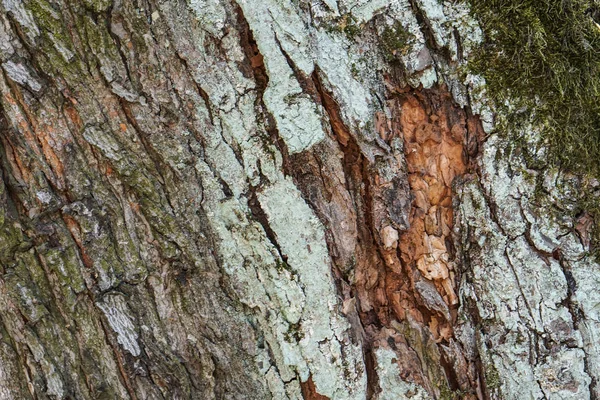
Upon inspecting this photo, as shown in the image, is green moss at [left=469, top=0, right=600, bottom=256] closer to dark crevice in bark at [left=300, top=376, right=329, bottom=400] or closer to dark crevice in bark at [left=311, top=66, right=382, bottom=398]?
dark crevice in bark at [left=311, top=66, right=382, bottom=398]

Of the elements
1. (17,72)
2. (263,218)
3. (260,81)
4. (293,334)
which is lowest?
(293,334)

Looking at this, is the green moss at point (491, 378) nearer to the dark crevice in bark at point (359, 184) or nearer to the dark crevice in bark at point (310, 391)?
Result: the dark crevice in bark at point (359, 184)

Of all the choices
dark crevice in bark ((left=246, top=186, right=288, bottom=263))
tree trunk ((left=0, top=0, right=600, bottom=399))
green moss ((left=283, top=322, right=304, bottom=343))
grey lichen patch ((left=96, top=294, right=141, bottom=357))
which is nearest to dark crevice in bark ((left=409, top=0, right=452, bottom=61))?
tree trunk ((left=0, top=0, right=600, bottom=399))

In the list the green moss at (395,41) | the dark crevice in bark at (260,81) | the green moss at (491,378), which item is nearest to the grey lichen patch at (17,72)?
the dark crevice in bark at (260,81)

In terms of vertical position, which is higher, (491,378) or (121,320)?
(491,378)

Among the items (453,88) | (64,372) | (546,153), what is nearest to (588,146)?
(546,153)

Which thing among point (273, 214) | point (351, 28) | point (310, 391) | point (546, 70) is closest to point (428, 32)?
point (351, 28)

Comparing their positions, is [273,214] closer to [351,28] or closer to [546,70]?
[351,28]
